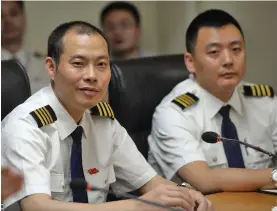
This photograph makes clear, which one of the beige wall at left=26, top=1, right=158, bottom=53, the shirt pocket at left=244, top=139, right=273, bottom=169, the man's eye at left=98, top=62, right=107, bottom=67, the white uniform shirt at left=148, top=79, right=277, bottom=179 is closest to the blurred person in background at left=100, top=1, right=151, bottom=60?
the beige wall at left=26, top=1, right=158, bottom=53

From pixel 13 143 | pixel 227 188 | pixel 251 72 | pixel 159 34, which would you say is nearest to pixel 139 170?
pixel 227 188

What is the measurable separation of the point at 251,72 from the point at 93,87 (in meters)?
1.48

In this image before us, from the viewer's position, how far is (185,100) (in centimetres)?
212

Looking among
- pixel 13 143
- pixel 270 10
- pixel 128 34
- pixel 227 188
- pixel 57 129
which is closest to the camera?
pixel 13 143

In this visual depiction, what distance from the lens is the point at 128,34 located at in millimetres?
3195

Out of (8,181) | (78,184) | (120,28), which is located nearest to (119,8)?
(120,28)

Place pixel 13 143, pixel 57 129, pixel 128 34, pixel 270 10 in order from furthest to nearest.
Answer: pixel 128 34 < pixel 270 10 < pixel 57 129 < pixel 13 143

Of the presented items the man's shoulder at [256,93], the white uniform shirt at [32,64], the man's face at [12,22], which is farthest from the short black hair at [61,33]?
the man's face at [12,22]

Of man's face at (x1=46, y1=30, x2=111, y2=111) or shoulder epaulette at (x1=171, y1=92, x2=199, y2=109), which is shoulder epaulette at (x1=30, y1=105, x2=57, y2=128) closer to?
man's face at (x1=46, y1=30, x2=111, y2=111)

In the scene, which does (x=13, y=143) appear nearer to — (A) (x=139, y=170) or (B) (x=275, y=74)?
(A) (x=139, y=170)

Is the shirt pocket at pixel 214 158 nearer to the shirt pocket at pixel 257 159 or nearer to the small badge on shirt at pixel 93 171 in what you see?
the shirt pocket at pixel 257 159

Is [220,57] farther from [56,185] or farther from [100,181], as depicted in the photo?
[56,185]

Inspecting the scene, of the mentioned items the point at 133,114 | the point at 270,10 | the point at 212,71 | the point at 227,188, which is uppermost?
the point at 270,10

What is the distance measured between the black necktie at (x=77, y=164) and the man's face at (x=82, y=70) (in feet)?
0.32
